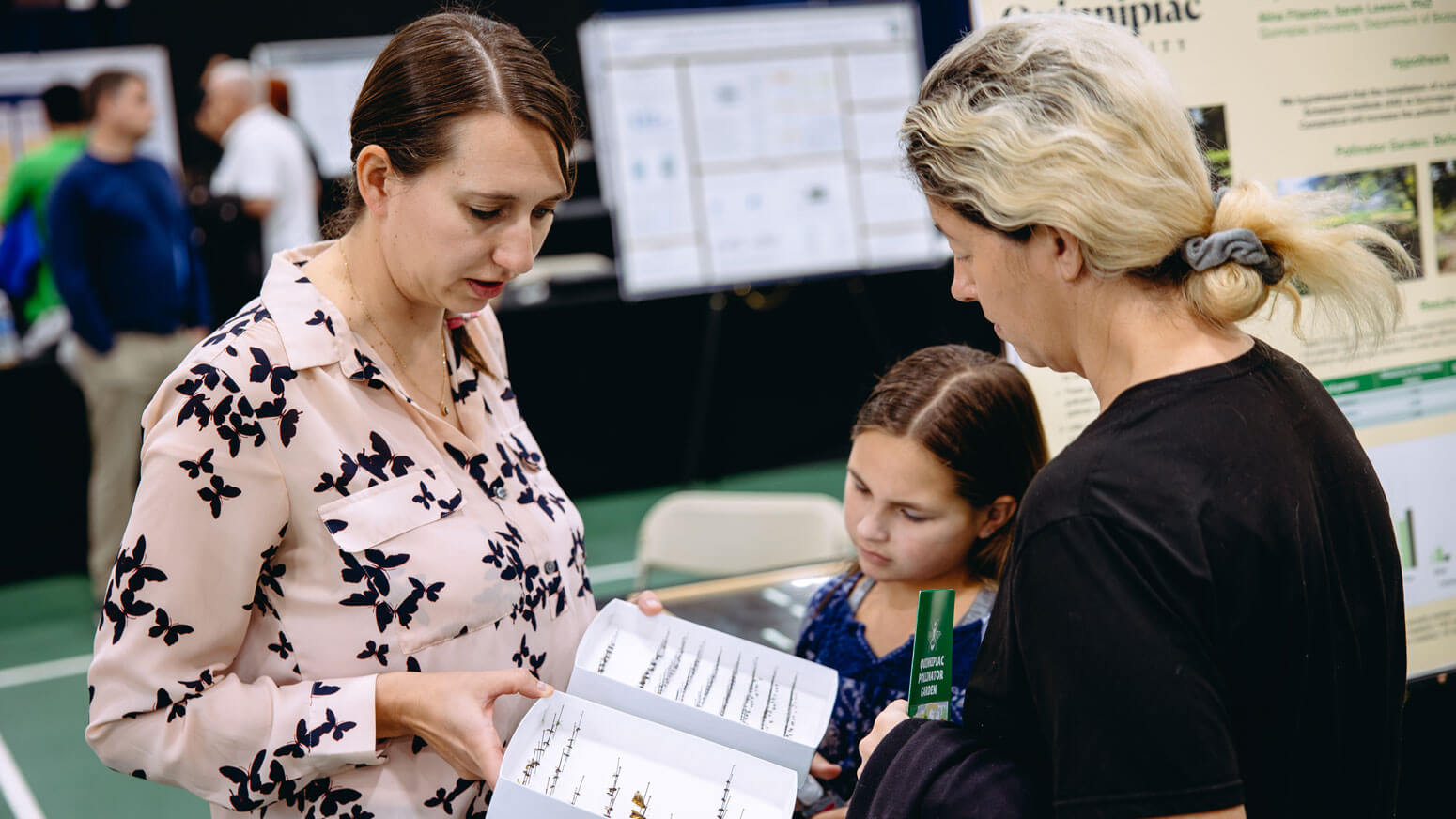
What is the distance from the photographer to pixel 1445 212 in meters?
1.98

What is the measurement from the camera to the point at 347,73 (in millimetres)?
6332

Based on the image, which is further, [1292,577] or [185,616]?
[185,616]

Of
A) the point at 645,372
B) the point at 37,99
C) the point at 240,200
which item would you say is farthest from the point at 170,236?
the point at 645,372

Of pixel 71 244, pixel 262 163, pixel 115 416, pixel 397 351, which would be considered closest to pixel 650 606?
pixel 397 351

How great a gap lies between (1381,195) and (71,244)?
4.65 m

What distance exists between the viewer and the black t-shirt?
2.99 feet

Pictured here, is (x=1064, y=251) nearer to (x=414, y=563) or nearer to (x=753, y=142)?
(x=414, y=563)

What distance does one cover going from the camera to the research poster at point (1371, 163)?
1795mm

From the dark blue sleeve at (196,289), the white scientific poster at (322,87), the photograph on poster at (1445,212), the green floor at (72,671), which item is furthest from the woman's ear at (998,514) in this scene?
the white scientific poster at (322,87)

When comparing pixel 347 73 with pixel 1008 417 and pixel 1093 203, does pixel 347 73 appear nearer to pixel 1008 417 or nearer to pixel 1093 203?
pixel 1008 417

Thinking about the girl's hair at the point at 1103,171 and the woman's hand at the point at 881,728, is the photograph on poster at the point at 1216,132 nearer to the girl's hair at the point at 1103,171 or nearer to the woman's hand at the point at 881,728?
the girl's hair at the point at 1103,171

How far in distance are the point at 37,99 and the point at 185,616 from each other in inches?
218

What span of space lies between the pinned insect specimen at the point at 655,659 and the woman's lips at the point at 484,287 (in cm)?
48

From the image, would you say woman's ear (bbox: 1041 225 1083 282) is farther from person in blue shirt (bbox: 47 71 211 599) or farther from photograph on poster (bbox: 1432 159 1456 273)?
person in blue shirt (bbox: 47 71 211 599)
